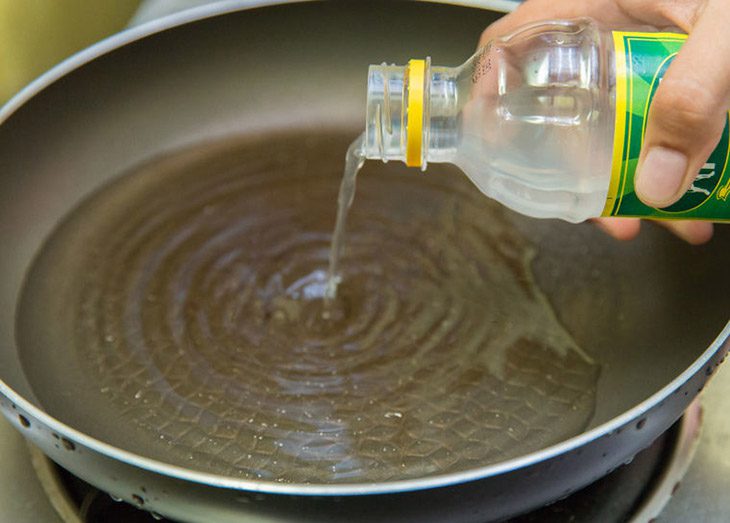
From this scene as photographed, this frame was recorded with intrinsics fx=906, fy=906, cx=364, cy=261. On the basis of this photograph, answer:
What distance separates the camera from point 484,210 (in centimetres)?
97

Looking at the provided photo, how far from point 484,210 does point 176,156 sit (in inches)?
14.2

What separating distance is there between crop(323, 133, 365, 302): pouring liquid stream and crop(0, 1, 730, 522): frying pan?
0.20m

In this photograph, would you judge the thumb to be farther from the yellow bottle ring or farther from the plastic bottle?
the yellow bottle ring

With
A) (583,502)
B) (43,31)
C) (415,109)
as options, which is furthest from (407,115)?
(43,31)

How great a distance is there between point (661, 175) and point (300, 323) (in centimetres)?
37

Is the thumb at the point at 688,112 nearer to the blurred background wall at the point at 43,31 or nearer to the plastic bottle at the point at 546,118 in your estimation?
the plastic bottle at the point at 546,118

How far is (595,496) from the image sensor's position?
729mm

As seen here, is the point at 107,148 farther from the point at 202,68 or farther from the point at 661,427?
the point at 661,427

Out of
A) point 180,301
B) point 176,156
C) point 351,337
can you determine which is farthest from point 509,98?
point 176,156

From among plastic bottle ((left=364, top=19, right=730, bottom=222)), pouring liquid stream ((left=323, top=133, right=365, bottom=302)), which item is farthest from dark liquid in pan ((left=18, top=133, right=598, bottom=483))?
plastic bottle ((left=364, top=19, right=730, bottom=222))

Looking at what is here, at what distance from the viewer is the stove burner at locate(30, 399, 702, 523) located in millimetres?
711

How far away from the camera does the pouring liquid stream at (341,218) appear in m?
0.81

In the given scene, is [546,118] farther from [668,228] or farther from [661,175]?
[668,228]

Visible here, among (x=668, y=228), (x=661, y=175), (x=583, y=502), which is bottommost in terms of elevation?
(x=583, y=502)
